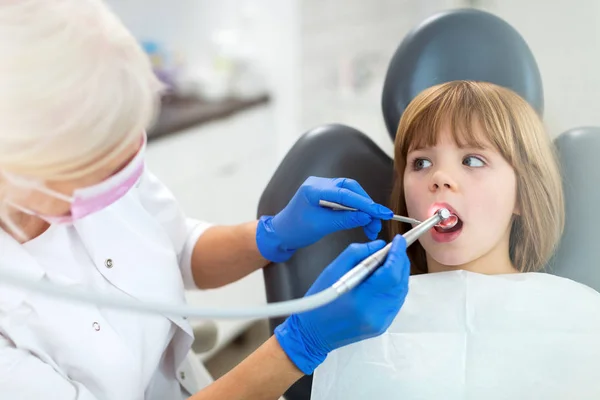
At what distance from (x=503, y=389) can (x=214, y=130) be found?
63.0 inches

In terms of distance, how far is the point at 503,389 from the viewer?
0.97 meters

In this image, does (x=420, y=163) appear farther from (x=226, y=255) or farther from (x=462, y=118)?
(x=226, y=255)

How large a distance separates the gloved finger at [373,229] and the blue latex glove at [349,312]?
0.58 ft

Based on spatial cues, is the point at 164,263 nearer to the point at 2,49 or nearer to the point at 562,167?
the point at 2,49

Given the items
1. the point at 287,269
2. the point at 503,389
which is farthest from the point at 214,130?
the point at 503,389

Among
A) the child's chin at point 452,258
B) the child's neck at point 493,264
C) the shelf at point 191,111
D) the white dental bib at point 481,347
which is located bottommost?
the shelf at point 191,111

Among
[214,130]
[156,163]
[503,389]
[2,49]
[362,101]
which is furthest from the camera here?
[362,101]

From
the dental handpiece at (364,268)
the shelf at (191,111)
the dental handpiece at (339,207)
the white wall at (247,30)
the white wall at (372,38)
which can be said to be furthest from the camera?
the white wall at (247,30)

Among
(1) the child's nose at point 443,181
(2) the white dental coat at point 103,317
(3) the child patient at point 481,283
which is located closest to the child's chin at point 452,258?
(3) the child patient at point 481,283

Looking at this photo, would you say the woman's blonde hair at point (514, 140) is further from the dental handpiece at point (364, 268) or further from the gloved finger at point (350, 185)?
the dental handpiece at point (364, 268)

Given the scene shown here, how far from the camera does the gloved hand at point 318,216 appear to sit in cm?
100

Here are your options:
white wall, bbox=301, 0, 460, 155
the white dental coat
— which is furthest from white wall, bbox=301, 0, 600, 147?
the white dental coat

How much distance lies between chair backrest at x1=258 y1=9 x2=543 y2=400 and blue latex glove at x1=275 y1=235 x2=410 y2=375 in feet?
0.86

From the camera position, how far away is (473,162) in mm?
1049
